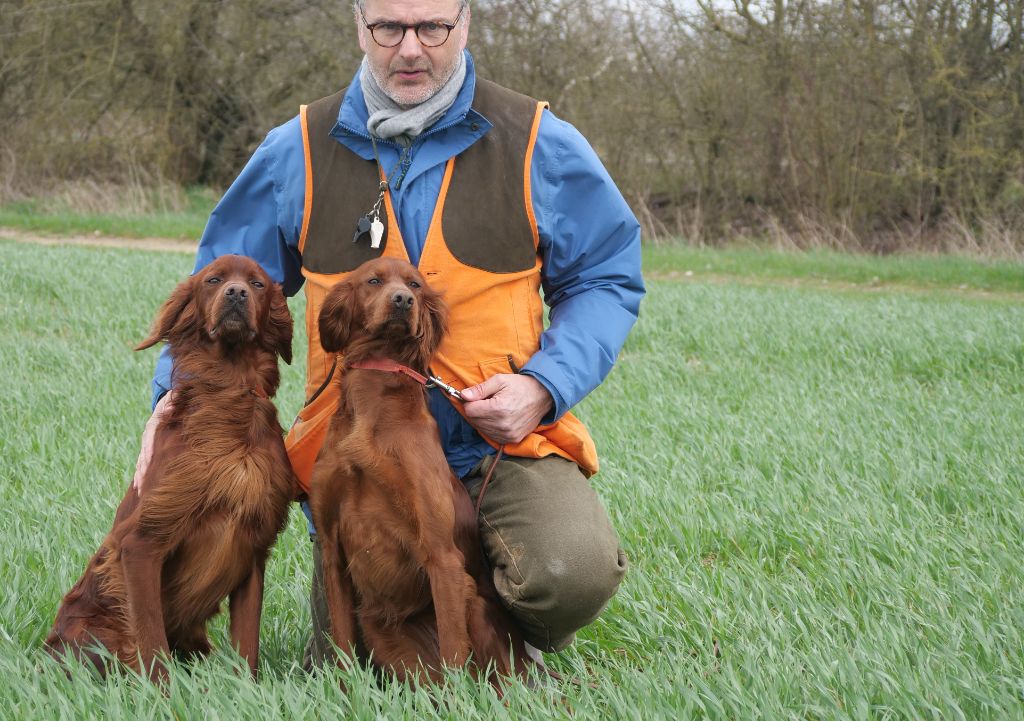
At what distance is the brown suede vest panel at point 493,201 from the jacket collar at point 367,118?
0.04 metres

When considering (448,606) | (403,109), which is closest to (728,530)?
(448,606)

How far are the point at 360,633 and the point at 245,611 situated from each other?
31 cm

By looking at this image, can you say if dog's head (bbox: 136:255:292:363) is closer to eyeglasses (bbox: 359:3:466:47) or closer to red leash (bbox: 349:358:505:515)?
red leash (bbox: 349:358:505:515)

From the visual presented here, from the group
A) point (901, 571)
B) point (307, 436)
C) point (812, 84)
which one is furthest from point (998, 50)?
point (307, 436)

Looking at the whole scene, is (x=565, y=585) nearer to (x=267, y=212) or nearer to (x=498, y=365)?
(x=498, y=365)

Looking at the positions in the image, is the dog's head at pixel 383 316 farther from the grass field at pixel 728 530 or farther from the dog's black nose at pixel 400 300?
the grass field at pixel 728 530

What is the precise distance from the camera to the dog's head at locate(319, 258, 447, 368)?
2.66m

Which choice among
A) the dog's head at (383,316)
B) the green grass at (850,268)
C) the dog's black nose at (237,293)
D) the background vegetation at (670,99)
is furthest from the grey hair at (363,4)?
the background vegetation at (670,99)

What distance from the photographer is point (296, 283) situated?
→ 10.8ft

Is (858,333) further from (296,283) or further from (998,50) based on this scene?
(998,50)

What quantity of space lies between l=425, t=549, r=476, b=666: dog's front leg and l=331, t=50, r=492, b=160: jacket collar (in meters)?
1.11

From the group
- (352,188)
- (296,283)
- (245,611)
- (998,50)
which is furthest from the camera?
(998,50)

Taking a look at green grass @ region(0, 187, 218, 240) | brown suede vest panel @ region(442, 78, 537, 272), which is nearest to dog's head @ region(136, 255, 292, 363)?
brown suede vest panel @ region(442, 78, 537, 272)

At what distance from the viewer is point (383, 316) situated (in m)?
2.63
